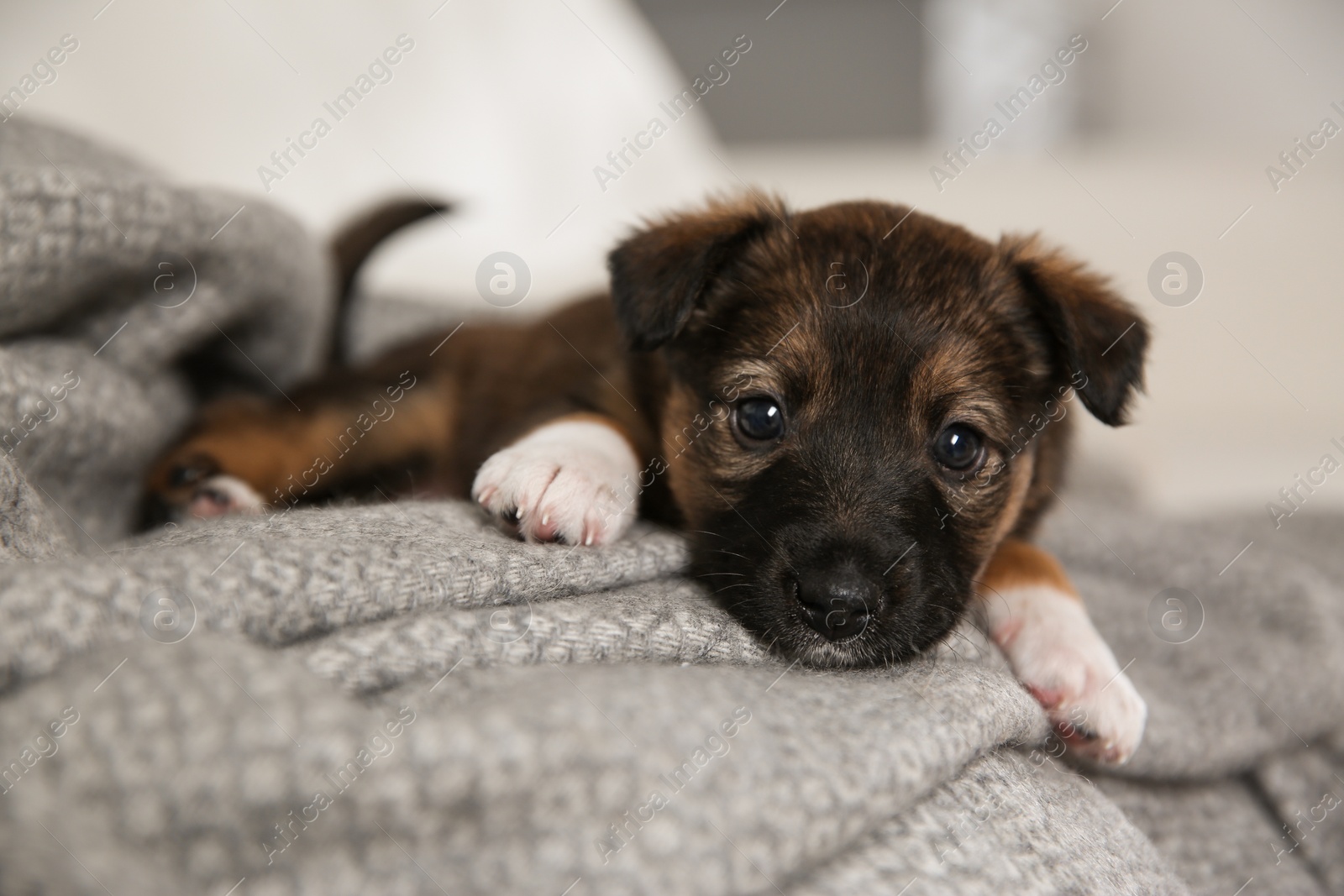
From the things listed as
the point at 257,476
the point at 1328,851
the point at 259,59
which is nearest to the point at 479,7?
the point at 259,59

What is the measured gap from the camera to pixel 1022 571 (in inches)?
86.8

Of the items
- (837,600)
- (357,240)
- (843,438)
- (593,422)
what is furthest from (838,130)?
(837,600)

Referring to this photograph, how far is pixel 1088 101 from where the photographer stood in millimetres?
7156

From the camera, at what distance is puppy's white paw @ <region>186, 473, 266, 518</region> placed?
239cm

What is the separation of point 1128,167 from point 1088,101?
83cm

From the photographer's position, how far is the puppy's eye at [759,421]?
6.89 ft

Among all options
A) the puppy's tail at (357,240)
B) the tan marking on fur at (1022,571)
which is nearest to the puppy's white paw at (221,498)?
the puppy's tail at (357,240)

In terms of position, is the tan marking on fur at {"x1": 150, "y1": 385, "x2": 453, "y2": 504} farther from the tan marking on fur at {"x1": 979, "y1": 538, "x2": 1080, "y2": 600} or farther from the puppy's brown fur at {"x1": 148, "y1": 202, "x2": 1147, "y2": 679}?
the tan marking on fur at {"x1": 979, "y1": 538, "x2": 1080, "y2": 600}

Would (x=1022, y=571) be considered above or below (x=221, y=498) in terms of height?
above

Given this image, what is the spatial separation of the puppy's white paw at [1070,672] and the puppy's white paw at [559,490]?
887 mm

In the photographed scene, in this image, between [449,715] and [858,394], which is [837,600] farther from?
[449,715]

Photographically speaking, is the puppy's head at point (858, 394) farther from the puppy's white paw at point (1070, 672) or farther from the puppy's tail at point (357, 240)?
the puppy's tail at point (357, 240)

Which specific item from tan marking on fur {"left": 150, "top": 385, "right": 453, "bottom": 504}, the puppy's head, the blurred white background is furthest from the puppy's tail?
the puppy's head

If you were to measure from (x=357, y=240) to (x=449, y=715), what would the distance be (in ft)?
9.04
